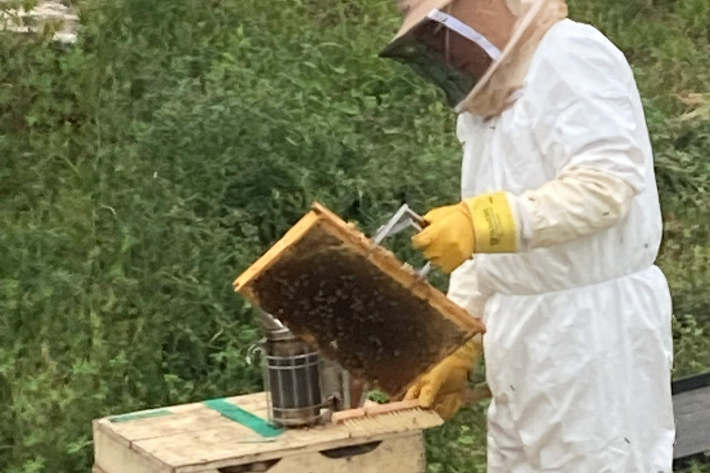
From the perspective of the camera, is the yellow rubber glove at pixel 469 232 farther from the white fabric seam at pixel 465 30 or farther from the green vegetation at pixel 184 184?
the green vegetation at pixel 184 184

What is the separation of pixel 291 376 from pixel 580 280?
62 cm

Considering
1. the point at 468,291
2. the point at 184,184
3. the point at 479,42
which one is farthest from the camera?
the point at 184,184

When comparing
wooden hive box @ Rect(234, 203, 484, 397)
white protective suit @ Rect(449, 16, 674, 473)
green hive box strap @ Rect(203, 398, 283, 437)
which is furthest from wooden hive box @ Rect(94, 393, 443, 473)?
white protective suit @ Rect(449, 16, 674, 473)

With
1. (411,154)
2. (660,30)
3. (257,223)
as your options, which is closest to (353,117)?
(411,154)

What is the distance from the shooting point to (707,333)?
179 inches

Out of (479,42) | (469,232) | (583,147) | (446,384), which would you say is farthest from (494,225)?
(446,384)

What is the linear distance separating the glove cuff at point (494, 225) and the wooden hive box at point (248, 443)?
46cm

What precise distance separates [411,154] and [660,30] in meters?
2.76

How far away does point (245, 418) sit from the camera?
92.5 inches

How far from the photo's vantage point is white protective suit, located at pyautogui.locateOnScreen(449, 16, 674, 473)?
6.84 feet

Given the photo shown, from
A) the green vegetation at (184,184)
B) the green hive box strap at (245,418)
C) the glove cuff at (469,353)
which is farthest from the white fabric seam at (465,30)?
the green vegetation at (184,184)

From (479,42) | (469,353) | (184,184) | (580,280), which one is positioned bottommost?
(184,184)

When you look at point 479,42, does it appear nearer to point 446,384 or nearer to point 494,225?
point 494,225

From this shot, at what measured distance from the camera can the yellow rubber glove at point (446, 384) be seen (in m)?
2.41
